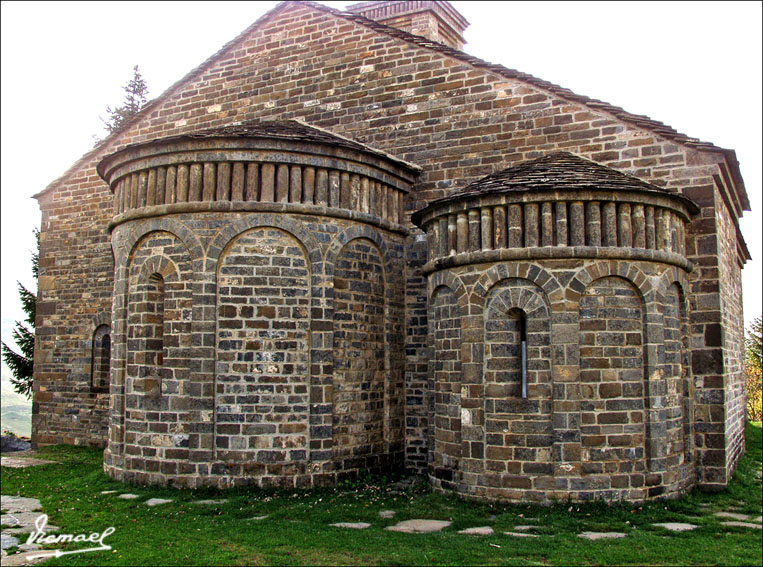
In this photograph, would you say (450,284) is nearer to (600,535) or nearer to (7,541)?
(600,535)

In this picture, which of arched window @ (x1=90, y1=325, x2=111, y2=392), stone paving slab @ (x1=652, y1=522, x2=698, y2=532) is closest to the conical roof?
stone paving slab @ (x1=652, y1=522, x2=698, y2=532)

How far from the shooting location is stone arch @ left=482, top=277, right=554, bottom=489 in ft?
29.6

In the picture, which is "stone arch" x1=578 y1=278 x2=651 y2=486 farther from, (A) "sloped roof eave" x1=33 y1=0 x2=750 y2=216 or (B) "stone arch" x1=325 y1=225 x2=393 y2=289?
(B) "stone arch" x1=325 y1=225 x2=393 y2=289

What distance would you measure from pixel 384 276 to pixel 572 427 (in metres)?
4.32

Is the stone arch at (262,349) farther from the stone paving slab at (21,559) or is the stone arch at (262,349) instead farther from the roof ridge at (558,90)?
the roof ridge at (558,90)

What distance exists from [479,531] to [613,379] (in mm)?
2866

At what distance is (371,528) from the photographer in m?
8.02

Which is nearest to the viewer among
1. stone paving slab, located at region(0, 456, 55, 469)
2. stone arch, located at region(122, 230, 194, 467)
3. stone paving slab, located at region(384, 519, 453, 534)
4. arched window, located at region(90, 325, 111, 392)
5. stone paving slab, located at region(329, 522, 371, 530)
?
stone paving slab, located at region(384, 519, 453, 534)

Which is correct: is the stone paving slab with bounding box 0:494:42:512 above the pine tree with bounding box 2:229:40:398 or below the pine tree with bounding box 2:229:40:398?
below

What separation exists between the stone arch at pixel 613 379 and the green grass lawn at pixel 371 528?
0.64 meters

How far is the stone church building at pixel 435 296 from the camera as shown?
30.1 feet

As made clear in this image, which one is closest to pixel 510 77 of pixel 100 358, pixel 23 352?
pixel 100 358

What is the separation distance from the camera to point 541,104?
463 inches

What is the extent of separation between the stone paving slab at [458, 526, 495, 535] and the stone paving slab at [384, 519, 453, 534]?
1.06ft
